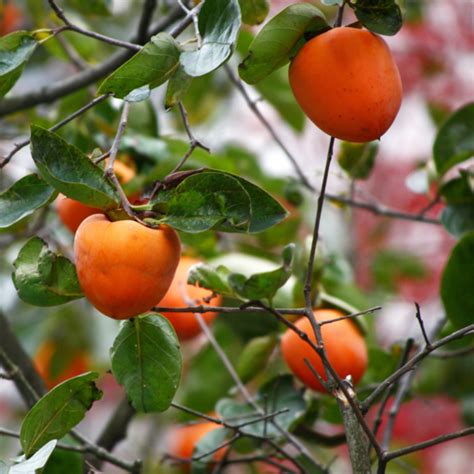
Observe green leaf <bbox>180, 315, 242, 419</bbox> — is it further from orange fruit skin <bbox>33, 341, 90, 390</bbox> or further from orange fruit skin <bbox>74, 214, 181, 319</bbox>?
orange fruit skin <bbox>74, 214, 181, 319</bbox>

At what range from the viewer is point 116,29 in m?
1.79

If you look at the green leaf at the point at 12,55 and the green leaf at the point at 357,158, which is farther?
the green leaf at the point at 357,158

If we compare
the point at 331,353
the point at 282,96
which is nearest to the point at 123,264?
the point at 331,353

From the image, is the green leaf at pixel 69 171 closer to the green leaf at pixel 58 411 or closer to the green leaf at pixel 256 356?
the green leaf at pixel 58 411

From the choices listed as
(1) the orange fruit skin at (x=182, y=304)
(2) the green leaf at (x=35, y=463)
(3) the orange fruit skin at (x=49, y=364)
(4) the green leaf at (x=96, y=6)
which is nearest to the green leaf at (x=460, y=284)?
(1) the orange fruit skin at (x=182, y=304)

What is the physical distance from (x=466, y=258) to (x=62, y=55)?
2.26ft

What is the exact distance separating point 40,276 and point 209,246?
483 millimetres

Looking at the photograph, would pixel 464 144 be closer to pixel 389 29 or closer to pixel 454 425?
pixel 389 29

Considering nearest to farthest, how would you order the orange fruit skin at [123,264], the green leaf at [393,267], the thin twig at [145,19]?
the orange fruit skin at [123,264], the thin twig at [145,19], the green leaf at [393,267]

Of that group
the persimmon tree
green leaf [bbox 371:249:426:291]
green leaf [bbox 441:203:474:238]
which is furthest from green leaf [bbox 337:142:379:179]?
green leaf [bbox 371:249:426:291]

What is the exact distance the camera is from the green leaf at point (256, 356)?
941 mm

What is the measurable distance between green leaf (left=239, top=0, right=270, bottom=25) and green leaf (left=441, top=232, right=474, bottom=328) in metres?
0.29

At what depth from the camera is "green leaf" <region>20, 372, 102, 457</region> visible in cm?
62

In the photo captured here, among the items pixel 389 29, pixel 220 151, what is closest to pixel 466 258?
pixel 389 29
